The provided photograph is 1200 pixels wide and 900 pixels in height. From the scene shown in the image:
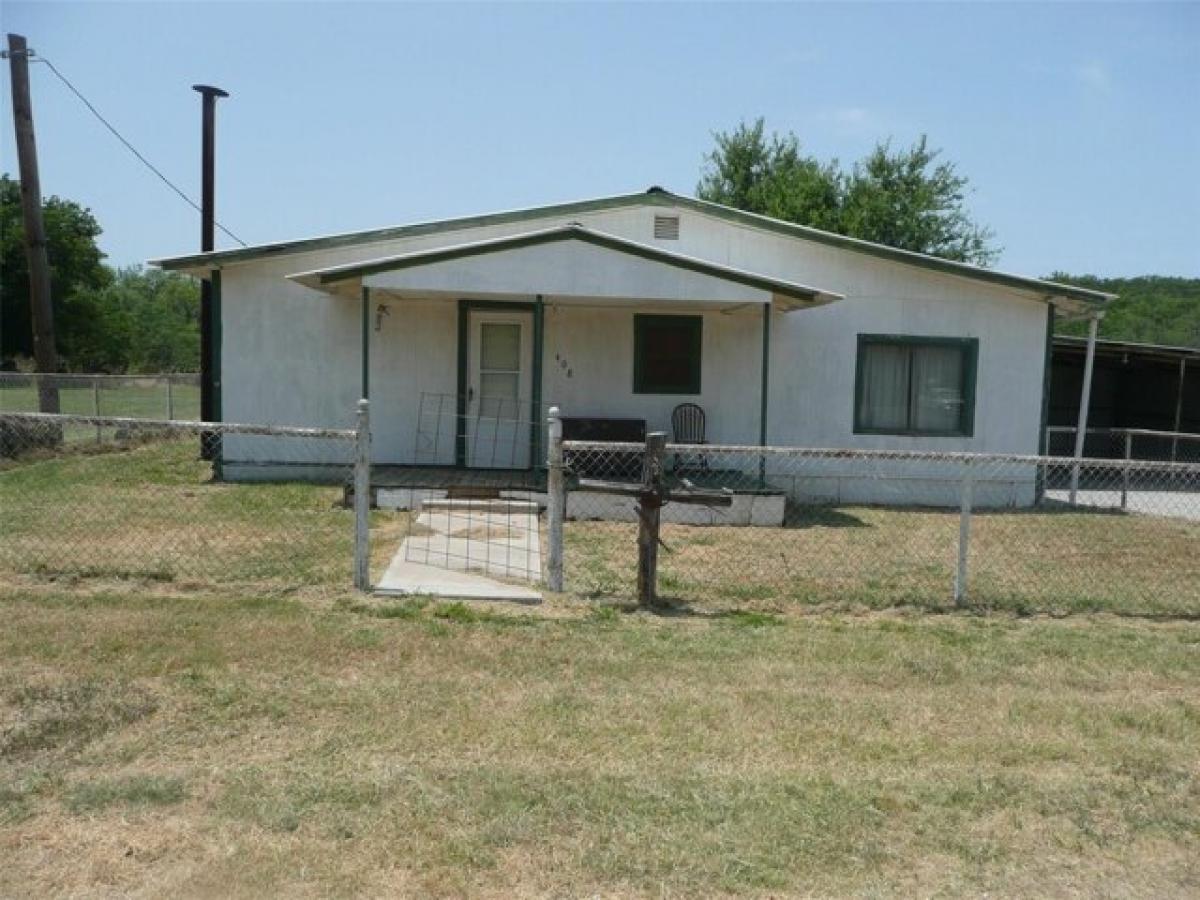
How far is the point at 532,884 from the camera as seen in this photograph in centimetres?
306

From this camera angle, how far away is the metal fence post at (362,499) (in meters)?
6.48

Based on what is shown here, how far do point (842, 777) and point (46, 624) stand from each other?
443cm

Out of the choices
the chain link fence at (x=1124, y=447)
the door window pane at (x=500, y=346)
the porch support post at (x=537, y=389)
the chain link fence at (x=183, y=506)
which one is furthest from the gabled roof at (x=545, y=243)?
the chain link fence at (x=1124, y=447)

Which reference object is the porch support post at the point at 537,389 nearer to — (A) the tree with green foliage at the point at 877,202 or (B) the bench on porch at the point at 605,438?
(B) the bench on porch at the point at 605,438

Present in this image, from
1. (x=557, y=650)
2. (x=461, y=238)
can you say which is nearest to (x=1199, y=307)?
(x=461, y=238)

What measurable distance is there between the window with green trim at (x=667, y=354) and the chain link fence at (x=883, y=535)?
1.08 metres

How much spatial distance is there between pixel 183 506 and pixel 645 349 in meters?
6.04

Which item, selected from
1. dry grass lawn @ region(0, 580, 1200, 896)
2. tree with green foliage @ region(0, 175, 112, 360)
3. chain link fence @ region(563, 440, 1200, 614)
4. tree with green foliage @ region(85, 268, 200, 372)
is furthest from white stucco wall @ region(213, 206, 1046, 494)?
tree with green foliage @ region(0, 175, 112, 360)

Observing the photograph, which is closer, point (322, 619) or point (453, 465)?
point (322, 619)

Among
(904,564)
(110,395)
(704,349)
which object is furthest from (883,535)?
(110,395)

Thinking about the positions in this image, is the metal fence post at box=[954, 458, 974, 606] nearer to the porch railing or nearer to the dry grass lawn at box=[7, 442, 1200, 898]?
the dry grass lawn at box=[7, 442, 1200, 898]

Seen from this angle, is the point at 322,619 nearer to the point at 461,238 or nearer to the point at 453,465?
the point at 453,465

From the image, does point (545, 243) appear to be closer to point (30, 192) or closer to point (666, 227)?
point (666, 227)

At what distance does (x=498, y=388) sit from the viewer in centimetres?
1298
